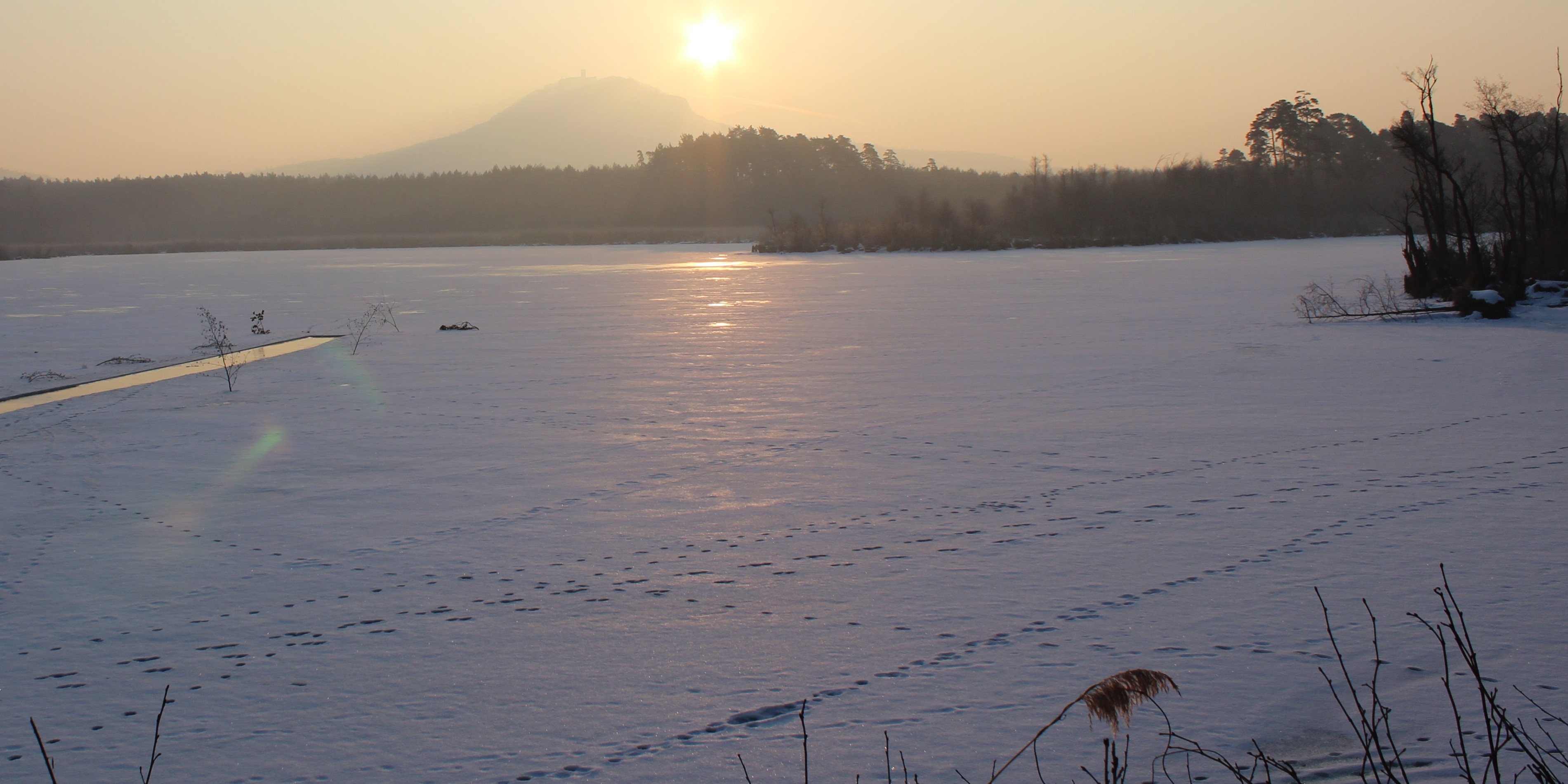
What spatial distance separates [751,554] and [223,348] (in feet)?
37.6

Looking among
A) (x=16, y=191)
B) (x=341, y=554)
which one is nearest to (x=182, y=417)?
(x=341, y=554)

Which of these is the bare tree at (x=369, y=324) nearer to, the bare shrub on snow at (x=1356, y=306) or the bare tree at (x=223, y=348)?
the bare tree at (x=223, y=348)

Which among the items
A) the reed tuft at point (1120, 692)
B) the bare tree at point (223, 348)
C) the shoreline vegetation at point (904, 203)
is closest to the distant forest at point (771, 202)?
the shoreline vegetation at point (904, 203)

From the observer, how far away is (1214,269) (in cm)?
2670

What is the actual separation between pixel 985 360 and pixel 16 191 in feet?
391

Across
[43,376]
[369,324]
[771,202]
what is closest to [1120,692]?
[43,376]

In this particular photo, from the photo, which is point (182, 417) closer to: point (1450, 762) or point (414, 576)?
point (414, 576)

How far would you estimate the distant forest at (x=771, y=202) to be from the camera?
51.4 meters

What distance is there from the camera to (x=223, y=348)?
45.6ft

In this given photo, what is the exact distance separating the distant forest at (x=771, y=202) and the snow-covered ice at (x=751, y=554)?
37113 millimetres

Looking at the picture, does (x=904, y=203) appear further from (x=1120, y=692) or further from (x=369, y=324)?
(x=1120, y=692)

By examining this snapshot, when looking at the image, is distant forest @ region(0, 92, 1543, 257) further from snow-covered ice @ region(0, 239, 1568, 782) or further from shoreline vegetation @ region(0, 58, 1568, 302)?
snow-covered ice @ region(0, 239, 1568, 782)

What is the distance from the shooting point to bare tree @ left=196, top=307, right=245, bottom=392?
11234 millimetres

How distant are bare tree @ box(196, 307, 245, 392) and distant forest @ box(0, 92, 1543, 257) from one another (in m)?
32.4
